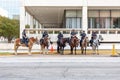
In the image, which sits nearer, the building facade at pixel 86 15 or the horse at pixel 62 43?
the horse at pixel 62 43

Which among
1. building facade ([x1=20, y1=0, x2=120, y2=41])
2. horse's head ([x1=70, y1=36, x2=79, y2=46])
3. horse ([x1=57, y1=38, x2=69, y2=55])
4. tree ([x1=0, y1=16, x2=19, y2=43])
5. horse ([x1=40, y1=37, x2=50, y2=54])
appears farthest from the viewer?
tree ([x1=0, y1=16, x2=19, y2=43])

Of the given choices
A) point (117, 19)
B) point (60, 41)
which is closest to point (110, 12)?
point (117, 19)

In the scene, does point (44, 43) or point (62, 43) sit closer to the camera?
point (44, 43)

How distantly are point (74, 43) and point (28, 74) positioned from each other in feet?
54.4

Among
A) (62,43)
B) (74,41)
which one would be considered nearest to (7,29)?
(62,43)

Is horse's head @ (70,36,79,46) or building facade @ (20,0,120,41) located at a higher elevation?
building facade @ (20,0,120,41)

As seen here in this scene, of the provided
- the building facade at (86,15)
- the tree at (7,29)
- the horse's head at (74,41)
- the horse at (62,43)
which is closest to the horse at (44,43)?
the horse at (62,43)

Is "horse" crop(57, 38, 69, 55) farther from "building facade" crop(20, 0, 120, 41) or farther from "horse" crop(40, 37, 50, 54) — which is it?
"building facade" crop(20, 0, 120, 41)

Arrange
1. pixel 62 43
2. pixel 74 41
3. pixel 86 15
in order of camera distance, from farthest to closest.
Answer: pixel 86 15 < pixel 62 43 < pixel 74 41

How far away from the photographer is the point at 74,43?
30641 mm

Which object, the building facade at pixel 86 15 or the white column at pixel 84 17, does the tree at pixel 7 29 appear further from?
the white column at pixel 84 17

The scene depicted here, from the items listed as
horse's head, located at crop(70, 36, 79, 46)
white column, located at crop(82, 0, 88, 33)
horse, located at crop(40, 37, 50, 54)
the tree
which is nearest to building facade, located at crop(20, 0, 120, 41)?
white column, located at crop(82, 0, 88, 33)

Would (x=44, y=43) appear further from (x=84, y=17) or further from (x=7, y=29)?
(x=7, y=29)

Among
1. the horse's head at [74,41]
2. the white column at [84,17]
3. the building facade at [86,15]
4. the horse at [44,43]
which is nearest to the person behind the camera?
the horse's head at [74,41]
